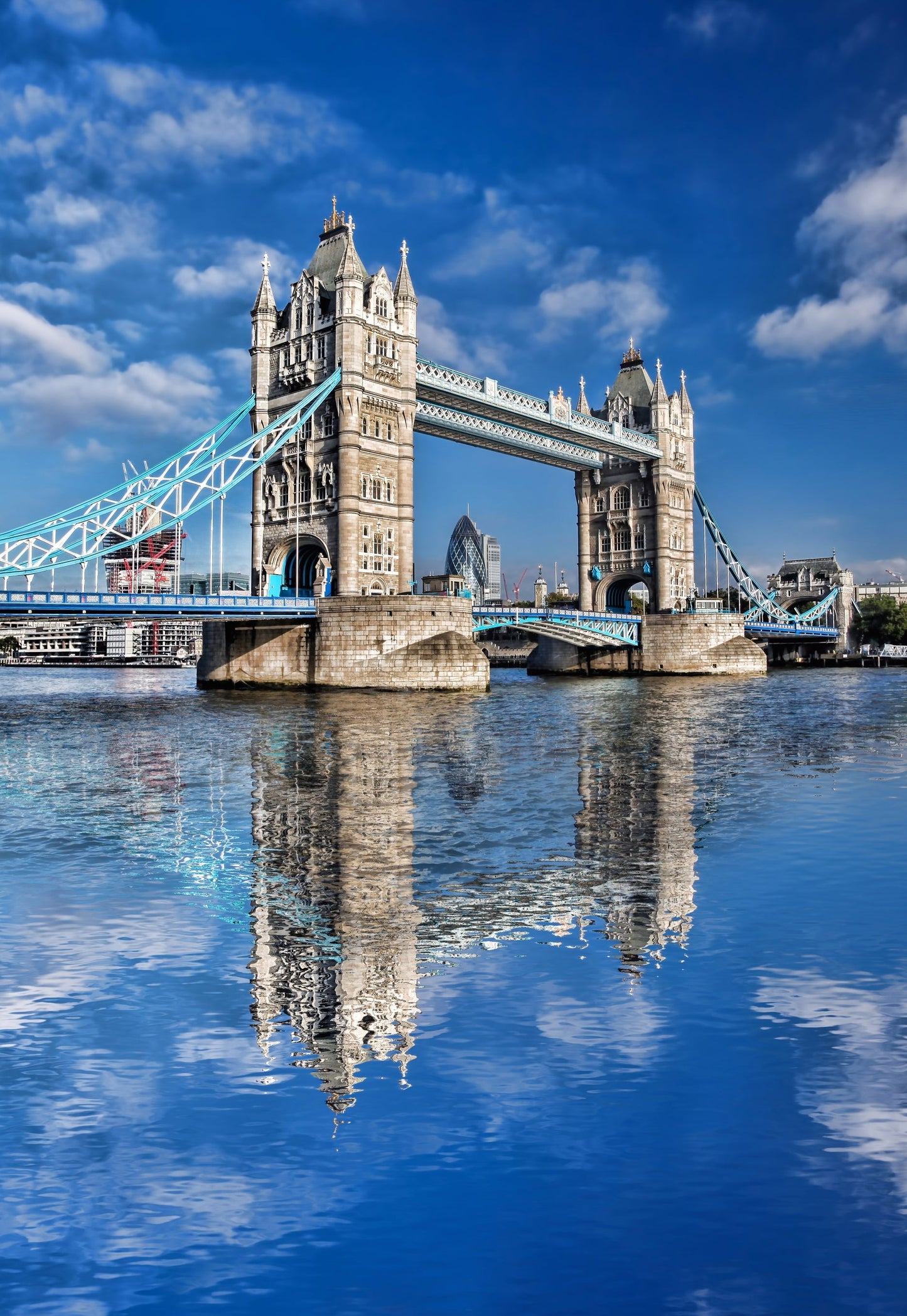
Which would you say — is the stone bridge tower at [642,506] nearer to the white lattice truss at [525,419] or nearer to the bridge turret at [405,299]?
the white lattice truss at [525,419]

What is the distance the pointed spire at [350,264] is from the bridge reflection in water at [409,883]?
3591 centimetres

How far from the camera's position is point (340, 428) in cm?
4906

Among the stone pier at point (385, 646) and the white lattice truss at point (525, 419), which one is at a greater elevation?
the white lattice truss at point (525, 419)

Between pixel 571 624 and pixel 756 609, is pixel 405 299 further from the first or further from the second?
pixel 756 609

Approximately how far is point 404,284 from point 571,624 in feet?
77.7

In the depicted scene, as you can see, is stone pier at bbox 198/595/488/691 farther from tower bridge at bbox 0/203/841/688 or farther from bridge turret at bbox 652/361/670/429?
bridge turret at bbox 652/361/670/429

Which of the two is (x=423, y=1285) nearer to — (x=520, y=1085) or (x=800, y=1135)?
(x=520, y=1085)

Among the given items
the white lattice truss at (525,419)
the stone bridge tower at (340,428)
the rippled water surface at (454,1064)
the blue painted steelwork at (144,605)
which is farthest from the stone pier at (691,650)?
the rippled water surface at (454,1064)

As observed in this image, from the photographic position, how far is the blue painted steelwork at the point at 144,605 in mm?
37906

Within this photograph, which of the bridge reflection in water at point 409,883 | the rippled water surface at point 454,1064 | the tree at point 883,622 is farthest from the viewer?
the tree at point 883,622

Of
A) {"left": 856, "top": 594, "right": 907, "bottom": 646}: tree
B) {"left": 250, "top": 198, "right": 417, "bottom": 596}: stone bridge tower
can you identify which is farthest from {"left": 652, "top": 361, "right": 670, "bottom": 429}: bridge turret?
{"left": 856, "top": 594, "right": 907, "bottom": 646}: tree

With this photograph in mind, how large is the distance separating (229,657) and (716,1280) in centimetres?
4831

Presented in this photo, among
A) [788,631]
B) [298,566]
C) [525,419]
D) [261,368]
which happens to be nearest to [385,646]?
[298,566]

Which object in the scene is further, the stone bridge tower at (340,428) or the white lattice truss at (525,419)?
the white lattice truss at (525,419)
